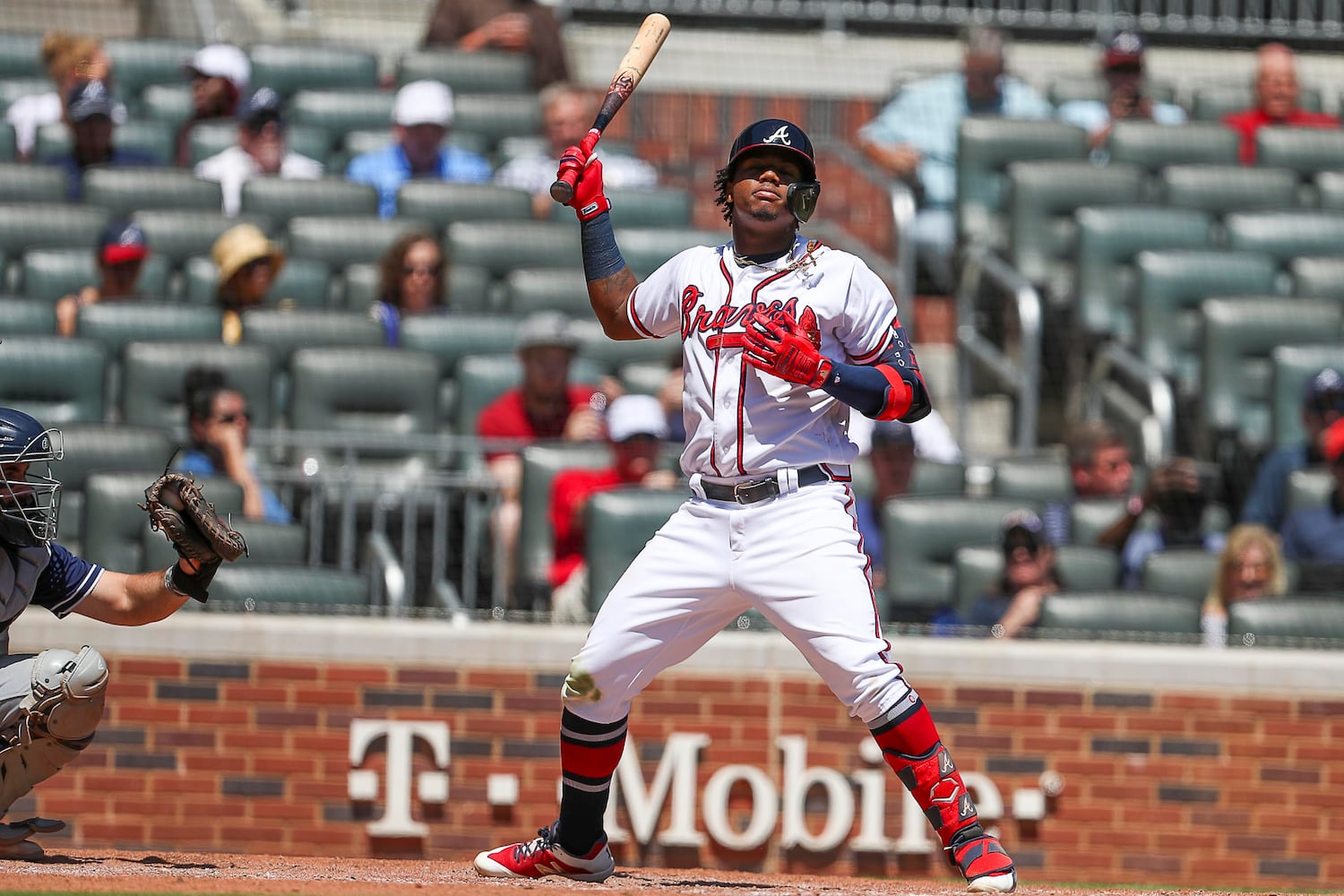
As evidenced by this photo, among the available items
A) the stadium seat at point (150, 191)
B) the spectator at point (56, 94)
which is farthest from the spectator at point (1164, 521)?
the spectator at point (56, 94)

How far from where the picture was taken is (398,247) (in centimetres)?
820

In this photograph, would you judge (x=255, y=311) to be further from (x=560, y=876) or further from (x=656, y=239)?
(x=560, y=876)

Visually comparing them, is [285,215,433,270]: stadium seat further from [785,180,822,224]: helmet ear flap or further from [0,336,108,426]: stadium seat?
[785,180,822,224]: helmet ear flap

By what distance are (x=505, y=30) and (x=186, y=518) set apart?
6.85 m

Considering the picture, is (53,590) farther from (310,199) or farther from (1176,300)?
(1176,300)

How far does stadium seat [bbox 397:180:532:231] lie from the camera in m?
9.01

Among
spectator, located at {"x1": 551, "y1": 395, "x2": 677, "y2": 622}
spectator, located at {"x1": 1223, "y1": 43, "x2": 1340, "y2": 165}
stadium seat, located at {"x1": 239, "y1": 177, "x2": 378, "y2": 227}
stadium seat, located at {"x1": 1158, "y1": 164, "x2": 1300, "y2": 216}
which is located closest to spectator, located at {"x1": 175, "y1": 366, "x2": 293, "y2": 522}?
spectator, located at {"x1": 551, "y1": 395, "x2": 677, "y2": 622}

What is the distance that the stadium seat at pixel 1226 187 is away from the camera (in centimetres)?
948

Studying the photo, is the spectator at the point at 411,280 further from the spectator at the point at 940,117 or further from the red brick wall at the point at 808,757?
the spectator at the point at 940,117

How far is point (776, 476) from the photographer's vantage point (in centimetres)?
437

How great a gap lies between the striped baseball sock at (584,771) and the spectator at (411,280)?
3.82 metres

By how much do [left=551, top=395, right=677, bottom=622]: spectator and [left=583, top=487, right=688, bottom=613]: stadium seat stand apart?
75mm

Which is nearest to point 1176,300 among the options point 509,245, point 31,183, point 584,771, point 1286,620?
point 1286,620

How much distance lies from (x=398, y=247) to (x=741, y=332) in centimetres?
412
